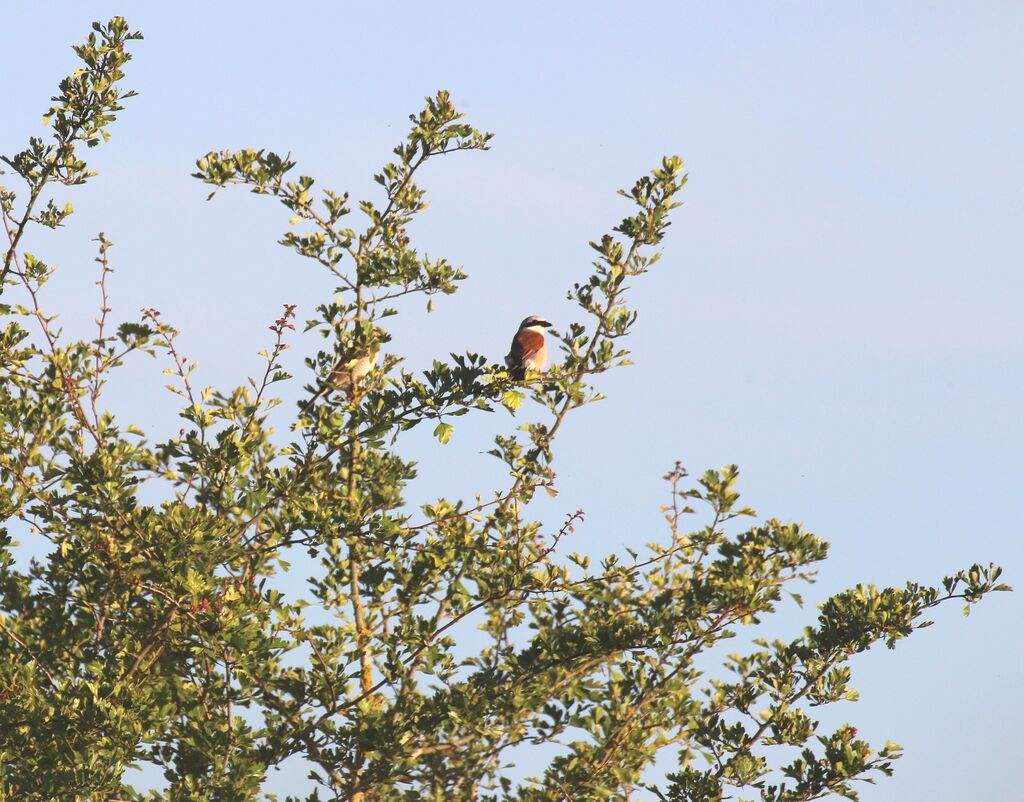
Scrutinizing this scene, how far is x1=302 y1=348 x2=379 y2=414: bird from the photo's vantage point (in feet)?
31.5

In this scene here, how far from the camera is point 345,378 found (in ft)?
32.2

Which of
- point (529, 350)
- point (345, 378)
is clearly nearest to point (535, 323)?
point (529, 350)

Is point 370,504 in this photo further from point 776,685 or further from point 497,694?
point 776,685

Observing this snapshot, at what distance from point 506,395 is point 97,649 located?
3467 millimetres

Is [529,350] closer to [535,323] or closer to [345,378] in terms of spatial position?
[535,323]

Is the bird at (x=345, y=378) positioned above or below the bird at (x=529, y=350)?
below

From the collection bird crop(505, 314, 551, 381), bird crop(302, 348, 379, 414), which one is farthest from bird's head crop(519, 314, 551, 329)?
bird crop(302, 348, 379, 414)

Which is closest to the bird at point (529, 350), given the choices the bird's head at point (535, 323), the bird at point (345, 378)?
the bird's head at point (535, 323)

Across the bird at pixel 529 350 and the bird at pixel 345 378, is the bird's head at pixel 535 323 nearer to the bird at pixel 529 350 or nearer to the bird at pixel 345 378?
the bird at pixel 529 350

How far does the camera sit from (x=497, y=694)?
29.9ft

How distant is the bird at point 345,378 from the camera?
378 inches

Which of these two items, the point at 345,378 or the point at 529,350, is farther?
the point at 529,350

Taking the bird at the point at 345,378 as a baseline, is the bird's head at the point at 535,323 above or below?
above

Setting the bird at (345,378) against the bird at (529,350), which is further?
the bird at (529,350)
